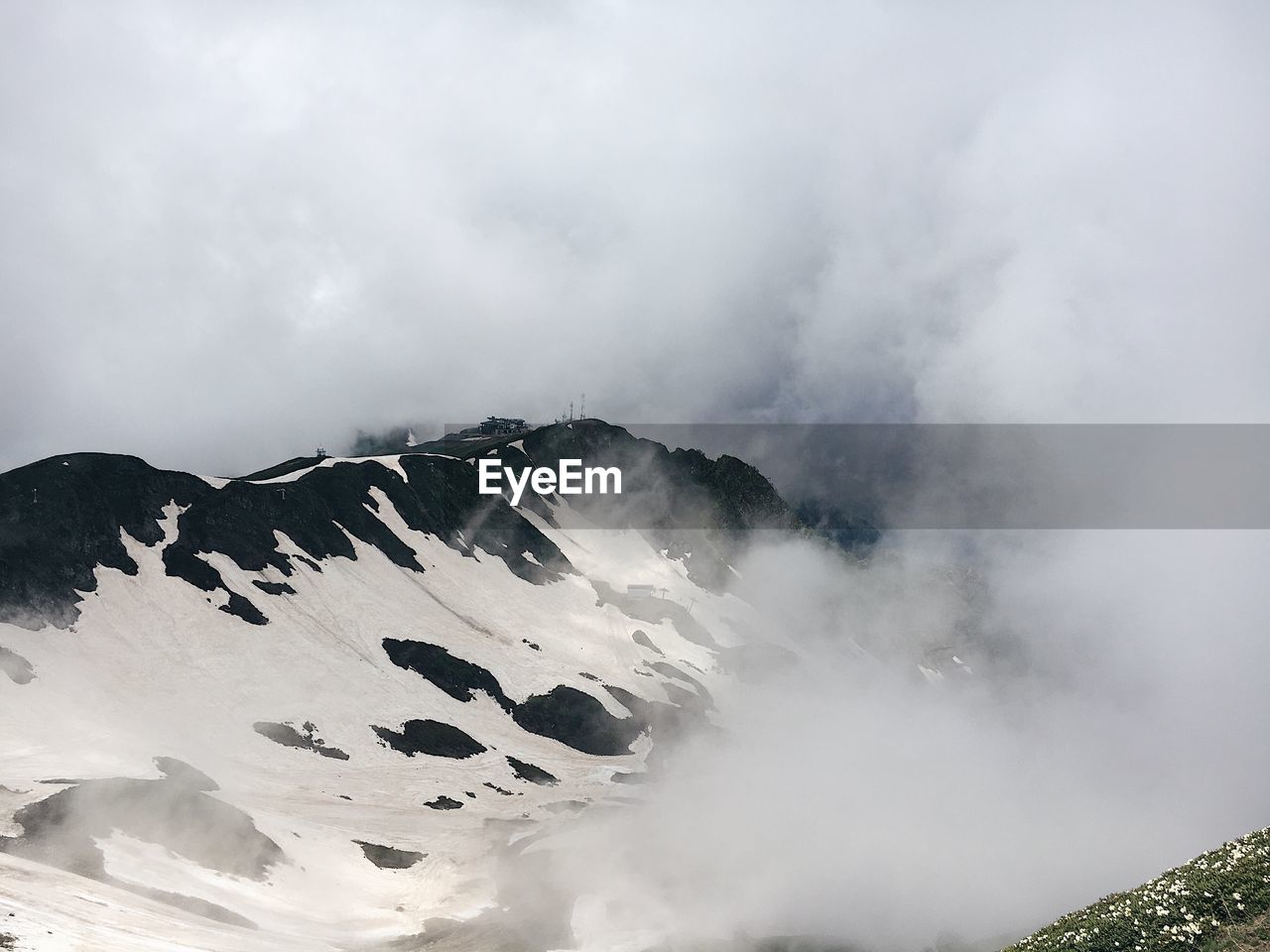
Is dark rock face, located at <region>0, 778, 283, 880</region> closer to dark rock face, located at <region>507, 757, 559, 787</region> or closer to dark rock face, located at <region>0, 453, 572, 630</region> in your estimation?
dark rock face, located at <region>0, 453, 572, 630</region>

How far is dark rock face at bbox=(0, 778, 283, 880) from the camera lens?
223 ft

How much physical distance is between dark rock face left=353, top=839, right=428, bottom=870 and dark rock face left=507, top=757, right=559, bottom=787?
102 feet

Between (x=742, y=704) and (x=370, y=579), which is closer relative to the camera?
(x=370, y=579)

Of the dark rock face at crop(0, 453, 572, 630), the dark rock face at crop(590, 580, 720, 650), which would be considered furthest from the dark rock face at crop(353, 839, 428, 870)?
the dark rock face at crop(590, 580, 720, 650)

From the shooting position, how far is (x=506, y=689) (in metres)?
147


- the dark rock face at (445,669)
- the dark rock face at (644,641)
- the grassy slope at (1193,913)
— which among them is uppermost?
the dark rock face at (644,641)

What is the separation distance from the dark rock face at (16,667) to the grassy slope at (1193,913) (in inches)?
4255

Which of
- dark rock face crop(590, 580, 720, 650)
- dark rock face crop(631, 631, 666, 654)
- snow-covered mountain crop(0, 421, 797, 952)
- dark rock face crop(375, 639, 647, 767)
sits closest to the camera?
snow-covered mountain crop(0, 421, 797, 952)

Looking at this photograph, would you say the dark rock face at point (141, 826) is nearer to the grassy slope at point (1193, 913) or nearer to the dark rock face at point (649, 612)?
the grassy slope at point (1193, 913)

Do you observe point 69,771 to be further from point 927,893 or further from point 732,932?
point 927,893

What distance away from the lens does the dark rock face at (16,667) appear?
327ft

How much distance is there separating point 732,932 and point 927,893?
96.8ft

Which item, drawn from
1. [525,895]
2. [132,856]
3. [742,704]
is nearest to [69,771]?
[132,856]

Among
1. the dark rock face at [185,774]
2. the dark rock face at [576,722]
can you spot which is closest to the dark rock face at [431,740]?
the dark rock face at [576,722]
